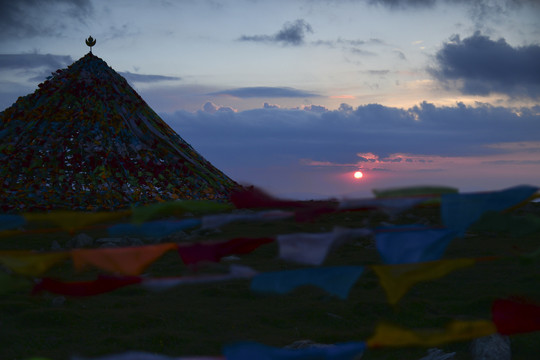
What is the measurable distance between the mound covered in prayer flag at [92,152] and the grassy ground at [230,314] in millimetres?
3916

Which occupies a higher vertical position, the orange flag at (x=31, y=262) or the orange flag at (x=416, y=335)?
the orange flag at (x=31, y=262)

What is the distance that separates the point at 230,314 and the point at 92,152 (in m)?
8.53

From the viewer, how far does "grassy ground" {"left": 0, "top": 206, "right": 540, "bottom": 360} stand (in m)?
6.26

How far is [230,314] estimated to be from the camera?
7.43 meters

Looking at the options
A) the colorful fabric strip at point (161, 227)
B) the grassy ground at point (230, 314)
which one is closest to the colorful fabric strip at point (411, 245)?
the colorful fabric strip at point (161, 227)

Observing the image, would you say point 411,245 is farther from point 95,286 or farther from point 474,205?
point 95,286

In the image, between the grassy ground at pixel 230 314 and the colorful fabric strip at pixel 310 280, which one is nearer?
the colorful fabric strip at pixel 310 280

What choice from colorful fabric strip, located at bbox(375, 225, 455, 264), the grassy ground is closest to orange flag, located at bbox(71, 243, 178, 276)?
colorful fabric strip, located at bbox(375, 225, 455, 264)

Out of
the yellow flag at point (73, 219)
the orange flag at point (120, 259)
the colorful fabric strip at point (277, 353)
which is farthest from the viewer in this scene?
the yellow flag at point (73, 219)

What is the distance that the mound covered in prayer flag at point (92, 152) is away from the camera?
13.5 meters

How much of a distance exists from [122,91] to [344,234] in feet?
47.3

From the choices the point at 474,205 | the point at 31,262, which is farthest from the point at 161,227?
the point at 474,205

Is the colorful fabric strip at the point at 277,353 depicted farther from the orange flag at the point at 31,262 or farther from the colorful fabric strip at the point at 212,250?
the orange flag at the point at 31,262

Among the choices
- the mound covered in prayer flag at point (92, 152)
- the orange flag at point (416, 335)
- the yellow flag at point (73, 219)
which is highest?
the mound covered in prayer flag at point (92, 152)
